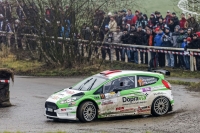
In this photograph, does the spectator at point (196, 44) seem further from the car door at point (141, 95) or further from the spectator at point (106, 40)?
the car door at point (141, 95)

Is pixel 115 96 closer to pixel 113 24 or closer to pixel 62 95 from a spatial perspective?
pixel 62 95

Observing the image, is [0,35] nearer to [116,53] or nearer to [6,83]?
[116,53]

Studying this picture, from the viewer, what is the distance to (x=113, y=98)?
17.4 m

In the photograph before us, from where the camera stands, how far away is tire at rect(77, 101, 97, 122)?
1688 cm

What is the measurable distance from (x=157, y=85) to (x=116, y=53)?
1334 cm

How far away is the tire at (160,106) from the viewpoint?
17.9m

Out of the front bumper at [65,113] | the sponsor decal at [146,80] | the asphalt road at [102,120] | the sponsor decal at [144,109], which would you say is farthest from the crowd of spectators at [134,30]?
the front bumper at [65,113]

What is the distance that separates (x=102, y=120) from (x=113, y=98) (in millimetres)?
776

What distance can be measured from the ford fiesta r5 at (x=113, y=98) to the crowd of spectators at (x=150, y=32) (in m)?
9.23

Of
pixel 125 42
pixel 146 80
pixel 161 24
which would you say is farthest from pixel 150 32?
pixel 146 80

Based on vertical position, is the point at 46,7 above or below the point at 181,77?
above

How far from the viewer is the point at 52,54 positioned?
29625 mm

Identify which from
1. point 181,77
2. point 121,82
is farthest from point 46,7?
point 121,82

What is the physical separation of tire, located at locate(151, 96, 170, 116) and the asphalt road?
0.23 meters
